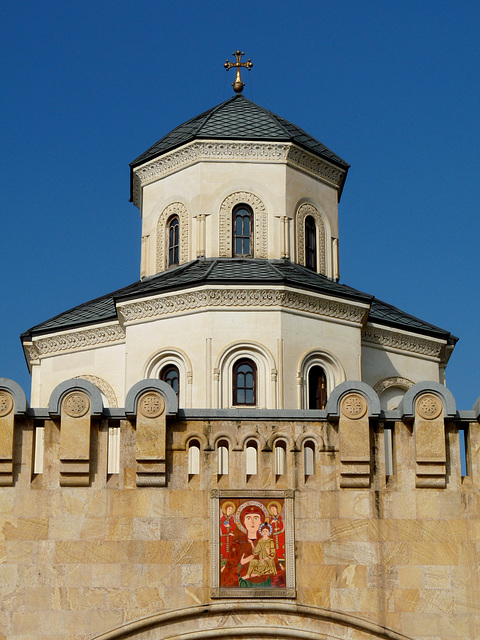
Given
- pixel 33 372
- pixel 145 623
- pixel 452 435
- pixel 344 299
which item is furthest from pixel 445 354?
pixel 145 623

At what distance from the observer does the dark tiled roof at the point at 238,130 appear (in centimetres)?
3491

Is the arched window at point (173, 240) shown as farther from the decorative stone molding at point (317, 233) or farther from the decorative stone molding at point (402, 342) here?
the decorative stone molding at point (402, 342)

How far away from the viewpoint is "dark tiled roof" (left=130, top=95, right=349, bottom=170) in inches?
1374

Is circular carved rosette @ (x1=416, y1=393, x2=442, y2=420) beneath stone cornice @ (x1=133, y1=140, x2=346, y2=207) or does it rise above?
beneath

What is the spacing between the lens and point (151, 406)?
17.2 meters

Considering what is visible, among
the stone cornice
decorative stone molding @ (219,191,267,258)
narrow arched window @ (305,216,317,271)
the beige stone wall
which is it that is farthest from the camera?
narrow arched window @ (305,216,317,271)

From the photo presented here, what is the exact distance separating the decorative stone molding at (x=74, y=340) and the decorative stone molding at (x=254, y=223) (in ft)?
13.2

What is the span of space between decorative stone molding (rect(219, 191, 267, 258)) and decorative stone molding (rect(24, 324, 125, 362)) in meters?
4.03

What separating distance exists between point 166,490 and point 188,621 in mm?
1914

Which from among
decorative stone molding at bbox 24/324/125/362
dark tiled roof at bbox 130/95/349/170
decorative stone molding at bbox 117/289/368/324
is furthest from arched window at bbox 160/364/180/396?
dark tiled roof at bbox 130/95/349/170

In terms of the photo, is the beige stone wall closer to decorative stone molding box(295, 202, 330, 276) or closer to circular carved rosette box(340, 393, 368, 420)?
circular carved rosette box(340, 393, 368, 420)

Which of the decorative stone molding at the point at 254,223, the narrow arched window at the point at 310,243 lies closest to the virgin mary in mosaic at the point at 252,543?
the decorative stone molding at the point at 254,223

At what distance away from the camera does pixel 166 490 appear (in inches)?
672

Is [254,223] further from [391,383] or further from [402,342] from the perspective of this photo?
[391,383]
